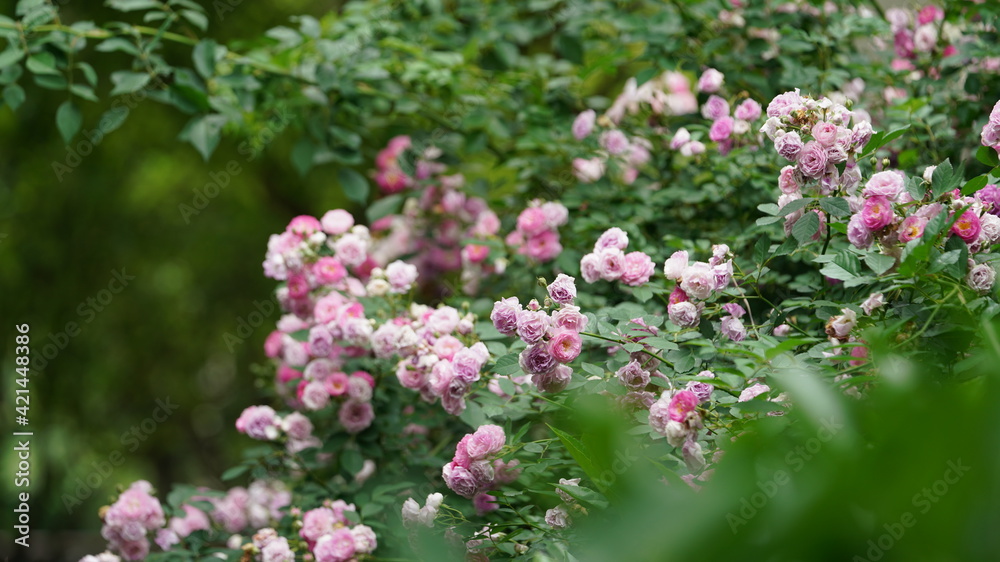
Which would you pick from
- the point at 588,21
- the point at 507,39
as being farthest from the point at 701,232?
the point at 507,39

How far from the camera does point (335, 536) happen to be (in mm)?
1759

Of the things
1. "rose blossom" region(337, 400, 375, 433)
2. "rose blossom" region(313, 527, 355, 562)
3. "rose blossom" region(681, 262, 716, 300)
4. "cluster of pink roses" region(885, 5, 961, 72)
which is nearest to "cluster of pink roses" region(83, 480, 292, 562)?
"rose blossom" region(313, 527, 355, 562)

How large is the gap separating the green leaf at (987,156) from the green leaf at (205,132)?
1939 mm

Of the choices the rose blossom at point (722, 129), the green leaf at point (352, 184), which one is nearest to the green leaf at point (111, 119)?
the green leaf at point (352, 184)

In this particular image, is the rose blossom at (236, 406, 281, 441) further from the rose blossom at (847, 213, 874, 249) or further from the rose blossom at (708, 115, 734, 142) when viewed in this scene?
the rose blossom at (847, 213, 874, 249)

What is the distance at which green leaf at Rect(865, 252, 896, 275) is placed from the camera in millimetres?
1209

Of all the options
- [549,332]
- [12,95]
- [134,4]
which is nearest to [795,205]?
[549,332]

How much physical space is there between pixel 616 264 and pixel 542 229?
0.69 meters

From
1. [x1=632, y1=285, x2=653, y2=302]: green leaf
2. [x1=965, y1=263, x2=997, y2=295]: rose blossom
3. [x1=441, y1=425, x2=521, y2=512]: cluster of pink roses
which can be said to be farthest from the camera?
[x1=632, y1=285, x2=653, y2=302]: green leaf

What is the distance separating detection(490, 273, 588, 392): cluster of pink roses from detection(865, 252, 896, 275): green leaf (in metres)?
0.47

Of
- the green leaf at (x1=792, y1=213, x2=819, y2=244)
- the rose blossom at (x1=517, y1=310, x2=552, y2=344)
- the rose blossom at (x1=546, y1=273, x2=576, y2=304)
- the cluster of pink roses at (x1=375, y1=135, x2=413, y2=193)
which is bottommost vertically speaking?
the cluster of pink roses at (x1=375, y1=135, x2=413, y2=193)

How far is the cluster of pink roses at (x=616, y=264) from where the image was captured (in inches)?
62.1

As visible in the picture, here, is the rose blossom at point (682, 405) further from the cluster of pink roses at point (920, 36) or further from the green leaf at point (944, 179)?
the cluster of pink roses at point (920, 36)

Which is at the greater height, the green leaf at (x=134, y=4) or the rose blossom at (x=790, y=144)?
the rose blossom at (x=790, y=144)
